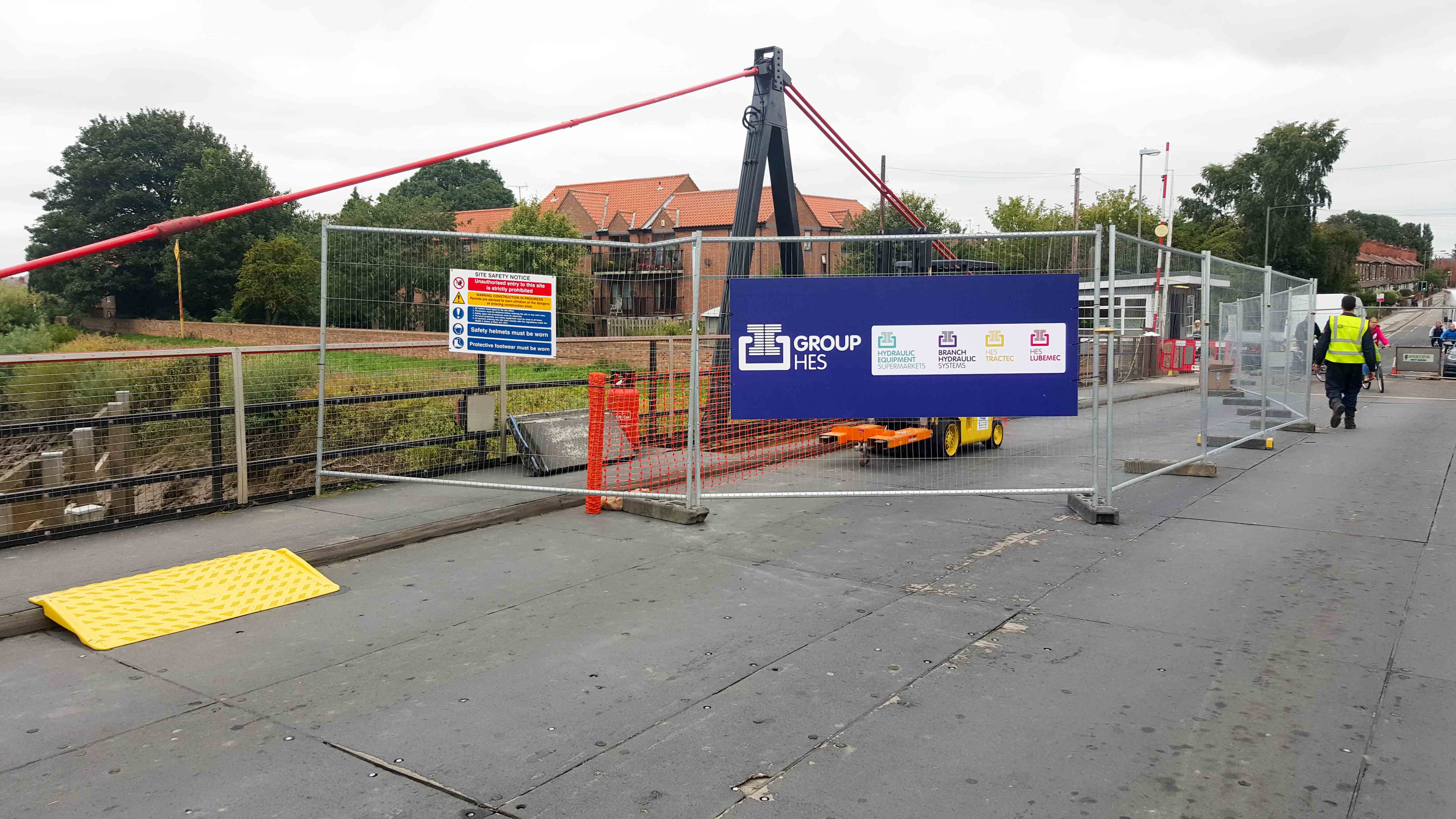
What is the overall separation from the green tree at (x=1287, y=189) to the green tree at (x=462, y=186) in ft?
245

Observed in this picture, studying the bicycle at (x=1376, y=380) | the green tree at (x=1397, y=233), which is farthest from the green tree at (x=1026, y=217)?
the green tree at (x=1397, y=233)

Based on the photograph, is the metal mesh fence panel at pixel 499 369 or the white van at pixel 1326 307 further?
the white van at pixel 1326 307

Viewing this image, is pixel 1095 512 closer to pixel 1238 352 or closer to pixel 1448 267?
pixel 1238 352

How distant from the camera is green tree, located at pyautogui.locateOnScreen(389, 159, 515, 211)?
117m

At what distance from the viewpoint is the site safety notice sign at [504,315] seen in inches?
355

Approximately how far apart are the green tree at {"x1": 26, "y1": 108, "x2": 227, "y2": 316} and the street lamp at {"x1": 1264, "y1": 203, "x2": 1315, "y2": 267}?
75.0 meters

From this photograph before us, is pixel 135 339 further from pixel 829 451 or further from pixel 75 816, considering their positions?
pixel 75 816

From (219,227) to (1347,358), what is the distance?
60.4 metres

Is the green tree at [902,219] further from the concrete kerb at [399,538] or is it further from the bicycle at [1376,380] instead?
the concrete kerb at [399,538]

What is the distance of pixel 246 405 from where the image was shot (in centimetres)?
881

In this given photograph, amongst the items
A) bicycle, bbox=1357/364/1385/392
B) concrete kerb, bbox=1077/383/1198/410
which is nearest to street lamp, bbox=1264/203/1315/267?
bicycle, bbox=1357/364/1385/392

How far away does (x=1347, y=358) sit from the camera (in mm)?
15344

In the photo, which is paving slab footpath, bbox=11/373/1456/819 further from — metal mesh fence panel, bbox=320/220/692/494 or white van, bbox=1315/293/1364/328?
white van, bbox=1315/293/1364/328

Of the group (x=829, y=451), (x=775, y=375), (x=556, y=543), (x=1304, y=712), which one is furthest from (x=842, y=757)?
(x=829, y=451)
